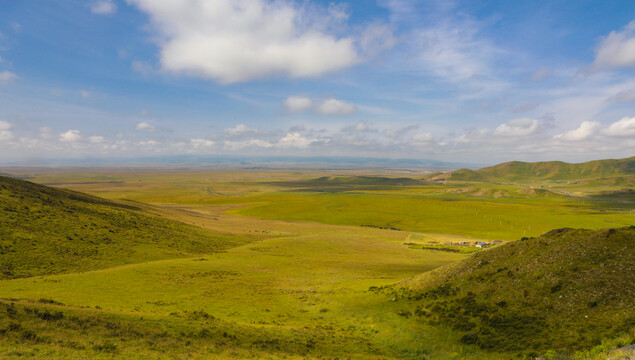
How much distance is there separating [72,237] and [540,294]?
215 ft

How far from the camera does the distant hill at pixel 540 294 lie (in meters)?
22.1

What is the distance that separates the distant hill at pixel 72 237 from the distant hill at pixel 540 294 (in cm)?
4506

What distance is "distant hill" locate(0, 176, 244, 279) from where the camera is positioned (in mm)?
40438

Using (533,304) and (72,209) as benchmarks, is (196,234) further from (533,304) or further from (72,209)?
(533,304)

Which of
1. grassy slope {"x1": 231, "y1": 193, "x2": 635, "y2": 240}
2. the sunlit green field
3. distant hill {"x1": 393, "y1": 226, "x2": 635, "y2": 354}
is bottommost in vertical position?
grassy slope {"x1": 231, "y1": 193, "x2": 635, "y2": 240}

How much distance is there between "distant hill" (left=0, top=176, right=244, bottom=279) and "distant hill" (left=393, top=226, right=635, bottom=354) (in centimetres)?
4506

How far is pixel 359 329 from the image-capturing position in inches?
1129

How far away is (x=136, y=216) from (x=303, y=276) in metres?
52.4

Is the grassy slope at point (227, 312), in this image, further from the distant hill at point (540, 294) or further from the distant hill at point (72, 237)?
the distant hill at point (72, 237)

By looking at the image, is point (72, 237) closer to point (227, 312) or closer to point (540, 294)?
point (227, 312)

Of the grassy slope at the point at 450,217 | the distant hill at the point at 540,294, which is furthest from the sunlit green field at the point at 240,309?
the grassy slope at the point at 450,217

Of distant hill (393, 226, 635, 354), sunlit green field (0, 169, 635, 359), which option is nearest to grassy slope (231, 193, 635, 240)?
sunlit green field (0, 169, 635, 359)

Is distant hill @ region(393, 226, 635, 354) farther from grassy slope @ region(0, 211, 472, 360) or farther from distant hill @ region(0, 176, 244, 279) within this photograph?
distant hill @ region(0, 176, 244, 279)

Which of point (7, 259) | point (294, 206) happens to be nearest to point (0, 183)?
point (7, 259)
